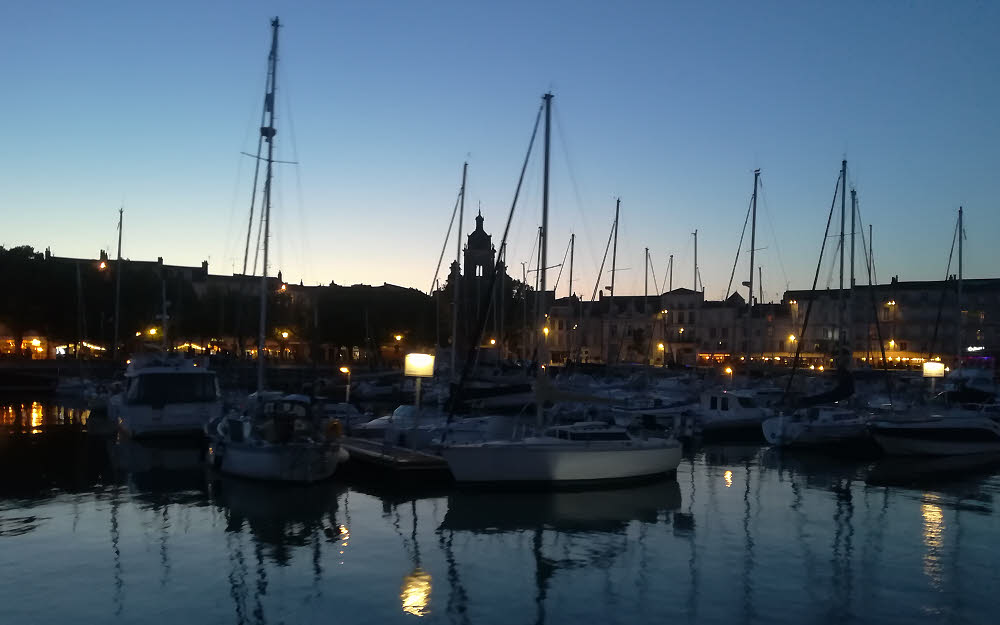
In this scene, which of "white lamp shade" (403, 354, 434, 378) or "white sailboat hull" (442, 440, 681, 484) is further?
"white lamp shade" (403, 354, 434, 378)

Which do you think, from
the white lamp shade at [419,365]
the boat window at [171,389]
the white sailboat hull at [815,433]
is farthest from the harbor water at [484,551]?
the white sailboat hull at [815,433]

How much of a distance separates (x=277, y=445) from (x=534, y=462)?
7542 mm

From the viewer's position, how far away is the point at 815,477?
30250 mm

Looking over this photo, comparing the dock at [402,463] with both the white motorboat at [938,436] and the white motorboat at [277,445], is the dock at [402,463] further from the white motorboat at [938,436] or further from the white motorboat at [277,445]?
the white motorboat at [938,436]

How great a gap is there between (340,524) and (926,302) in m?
98.3

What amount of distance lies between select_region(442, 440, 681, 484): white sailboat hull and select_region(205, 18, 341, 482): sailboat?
3.86 m

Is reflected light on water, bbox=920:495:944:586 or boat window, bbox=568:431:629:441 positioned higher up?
boat window, bbox=568:431:629:441

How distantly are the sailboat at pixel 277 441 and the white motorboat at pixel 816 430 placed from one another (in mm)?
20613

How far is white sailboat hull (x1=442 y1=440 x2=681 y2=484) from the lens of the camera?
2383 cm

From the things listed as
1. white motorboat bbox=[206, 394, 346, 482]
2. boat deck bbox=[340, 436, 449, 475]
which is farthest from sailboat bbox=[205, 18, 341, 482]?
boat deck bbox=[340, 436, 449, 475]

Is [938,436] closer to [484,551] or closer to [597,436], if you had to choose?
[597,436]

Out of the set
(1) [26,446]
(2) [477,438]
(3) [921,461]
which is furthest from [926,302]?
(1) [26,446]

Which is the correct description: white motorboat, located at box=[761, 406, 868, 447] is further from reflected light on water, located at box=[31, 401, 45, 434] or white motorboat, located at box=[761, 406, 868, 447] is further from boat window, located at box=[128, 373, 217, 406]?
reflected light on water, located at box=[31, 401, 45, 434]

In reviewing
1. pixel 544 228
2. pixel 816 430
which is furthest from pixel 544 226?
pixel 816 430
